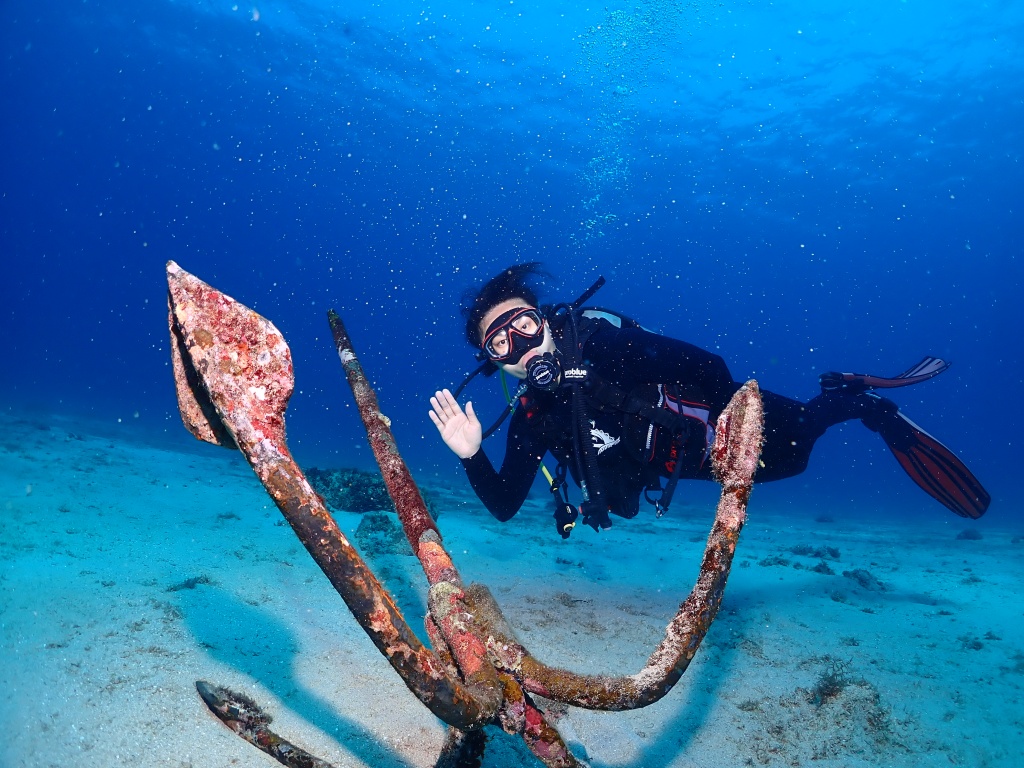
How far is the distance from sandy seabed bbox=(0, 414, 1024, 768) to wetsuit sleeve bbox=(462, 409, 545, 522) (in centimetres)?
115

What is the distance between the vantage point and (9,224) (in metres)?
127

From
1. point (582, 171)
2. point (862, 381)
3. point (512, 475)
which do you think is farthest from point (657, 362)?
point (582, 171)

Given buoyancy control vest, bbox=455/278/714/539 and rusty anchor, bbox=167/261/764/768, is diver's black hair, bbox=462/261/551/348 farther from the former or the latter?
rusty anchor, bbox=167/261/764/768

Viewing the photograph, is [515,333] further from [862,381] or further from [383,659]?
[862,381]

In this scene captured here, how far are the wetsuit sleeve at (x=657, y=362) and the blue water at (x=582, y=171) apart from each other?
22.5 m

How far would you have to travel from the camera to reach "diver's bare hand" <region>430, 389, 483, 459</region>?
3.40m

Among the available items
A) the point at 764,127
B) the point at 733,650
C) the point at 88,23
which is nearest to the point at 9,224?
the point at 88,23

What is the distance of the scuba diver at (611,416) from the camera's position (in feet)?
14.3

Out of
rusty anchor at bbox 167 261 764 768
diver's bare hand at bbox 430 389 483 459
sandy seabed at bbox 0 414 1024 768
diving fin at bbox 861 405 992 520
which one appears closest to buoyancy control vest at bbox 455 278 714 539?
diver's bare hand at bbox 430 389 483 459

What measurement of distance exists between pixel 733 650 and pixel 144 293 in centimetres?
18569

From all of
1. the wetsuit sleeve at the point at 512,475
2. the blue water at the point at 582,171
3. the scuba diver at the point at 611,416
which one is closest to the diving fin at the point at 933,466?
the scuba diver at the point at 611,416

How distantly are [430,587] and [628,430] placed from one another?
3.44m

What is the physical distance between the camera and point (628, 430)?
15.0 feet

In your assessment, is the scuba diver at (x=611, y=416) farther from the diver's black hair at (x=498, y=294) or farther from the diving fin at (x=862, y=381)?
the diving fin at (x=862, y=381)
